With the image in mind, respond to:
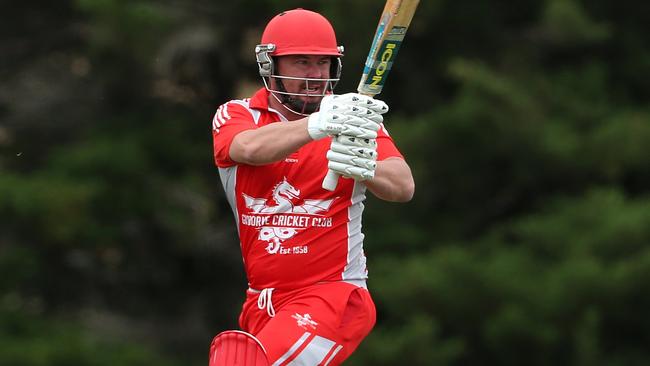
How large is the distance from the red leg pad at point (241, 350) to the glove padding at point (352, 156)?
0.78 meters

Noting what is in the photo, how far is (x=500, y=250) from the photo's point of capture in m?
14.2

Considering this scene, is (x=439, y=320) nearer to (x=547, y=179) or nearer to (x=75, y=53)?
(x=547, y=179)

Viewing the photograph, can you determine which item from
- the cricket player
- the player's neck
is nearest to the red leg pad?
the cricket player

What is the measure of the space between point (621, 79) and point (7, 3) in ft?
21.9

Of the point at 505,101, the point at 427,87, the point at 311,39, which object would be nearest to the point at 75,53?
the point at 427,87

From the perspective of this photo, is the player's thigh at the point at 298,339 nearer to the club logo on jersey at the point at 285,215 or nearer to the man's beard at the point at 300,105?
the club logo on jersey at the point at 285,215

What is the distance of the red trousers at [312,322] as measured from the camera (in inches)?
234

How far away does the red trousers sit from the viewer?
595cm

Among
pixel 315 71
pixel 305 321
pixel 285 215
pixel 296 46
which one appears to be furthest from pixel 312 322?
pixel 296 46

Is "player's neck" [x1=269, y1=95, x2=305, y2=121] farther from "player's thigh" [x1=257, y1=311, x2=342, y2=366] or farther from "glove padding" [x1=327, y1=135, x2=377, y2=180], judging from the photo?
"player's thigh" [x1=257, y1=311, x2=342, y2=366]

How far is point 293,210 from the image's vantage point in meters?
6.05

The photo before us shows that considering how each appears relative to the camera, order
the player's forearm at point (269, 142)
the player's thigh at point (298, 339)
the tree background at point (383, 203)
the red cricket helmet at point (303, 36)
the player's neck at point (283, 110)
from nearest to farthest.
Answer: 1. the player's forearm at point (269, 142)
2. the player's thigh at point (298, 339)
3. the red cricket helmet at point (303, 36)
4. the player's neck at point (283, 110)
5. the tree background at point (383, 203)

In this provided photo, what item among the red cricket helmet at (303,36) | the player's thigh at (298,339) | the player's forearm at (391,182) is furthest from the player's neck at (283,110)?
the player's thigh at (298,339)

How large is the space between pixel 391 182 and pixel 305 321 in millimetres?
666
